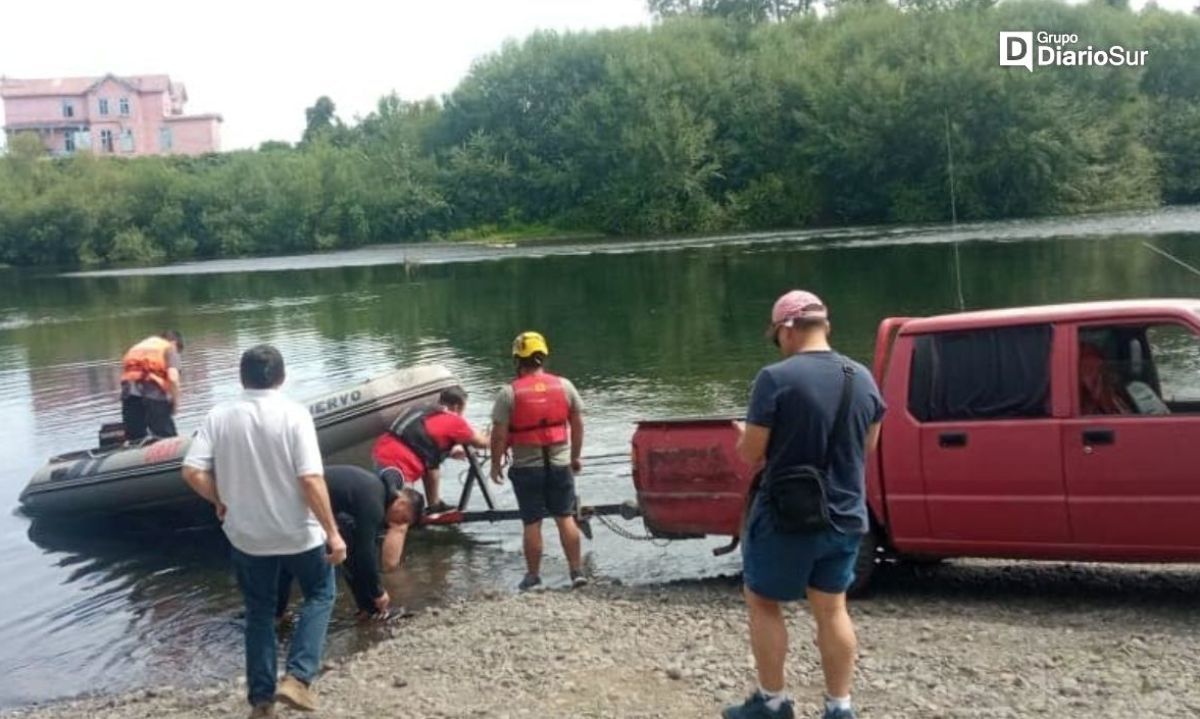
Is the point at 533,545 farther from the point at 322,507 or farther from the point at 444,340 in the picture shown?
the point at 444,340

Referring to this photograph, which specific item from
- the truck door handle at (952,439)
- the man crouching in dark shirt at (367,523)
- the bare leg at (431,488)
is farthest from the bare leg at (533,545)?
the truck door handle at (952,439)

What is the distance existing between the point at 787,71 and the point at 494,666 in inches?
2891

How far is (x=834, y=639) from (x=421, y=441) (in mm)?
4825

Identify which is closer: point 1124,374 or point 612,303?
point 1124,374

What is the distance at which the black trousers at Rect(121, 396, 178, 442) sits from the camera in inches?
548

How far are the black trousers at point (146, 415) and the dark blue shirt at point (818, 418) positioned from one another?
10139 millimetres

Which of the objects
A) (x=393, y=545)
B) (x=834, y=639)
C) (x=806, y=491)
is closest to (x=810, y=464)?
(x=806, y=491)

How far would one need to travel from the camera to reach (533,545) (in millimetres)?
9367

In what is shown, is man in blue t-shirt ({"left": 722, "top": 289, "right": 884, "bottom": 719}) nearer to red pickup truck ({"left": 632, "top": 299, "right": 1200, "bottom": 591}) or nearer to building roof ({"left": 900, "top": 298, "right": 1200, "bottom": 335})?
red pickup truck ({"left": 632, "top": 299, "right": 1200, "bottom": 591})

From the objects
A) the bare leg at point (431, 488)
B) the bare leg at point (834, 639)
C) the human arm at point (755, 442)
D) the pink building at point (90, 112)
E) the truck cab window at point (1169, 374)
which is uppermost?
the pink building at point (90, 112)

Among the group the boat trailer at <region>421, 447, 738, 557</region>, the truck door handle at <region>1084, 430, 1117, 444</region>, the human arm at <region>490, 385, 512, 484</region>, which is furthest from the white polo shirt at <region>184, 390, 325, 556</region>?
the truck door handle at <region>1084, 430, 1117, 444</region>

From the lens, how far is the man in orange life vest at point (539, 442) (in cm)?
898

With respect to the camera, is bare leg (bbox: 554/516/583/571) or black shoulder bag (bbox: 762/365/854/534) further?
bare leg (bbox: 554/516/583/571)

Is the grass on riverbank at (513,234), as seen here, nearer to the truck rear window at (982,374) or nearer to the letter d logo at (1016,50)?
the letter d logo at (1016,50)
